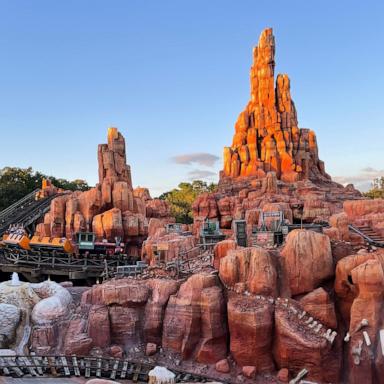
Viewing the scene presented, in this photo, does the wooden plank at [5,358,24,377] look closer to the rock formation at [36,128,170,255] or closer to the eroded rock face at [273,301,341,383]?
the eroded rock face at [273,301,341,383]

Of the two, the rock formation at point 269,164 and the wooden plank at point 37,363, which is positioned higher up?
the rock formation at point 269,164

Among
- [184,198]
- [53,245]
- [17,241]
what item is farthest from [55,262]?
[184,198]

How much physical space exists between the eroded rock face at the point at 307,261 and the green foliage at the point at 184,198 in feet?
151

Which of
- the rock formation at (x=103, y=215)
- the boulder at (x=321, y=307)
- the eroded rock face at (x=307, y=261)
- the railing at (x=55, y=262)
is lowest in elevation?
the boulder at (x=321, y=307)

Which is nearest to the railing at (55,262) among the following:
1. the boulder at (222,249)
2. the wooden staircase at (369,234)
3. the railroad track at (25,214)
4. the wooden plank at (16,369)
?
the railroad track at (25,214)

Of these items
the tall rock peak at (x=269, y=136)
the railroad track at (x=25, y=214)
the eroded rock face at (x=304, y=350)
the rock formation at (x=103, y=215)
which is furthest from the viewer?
the tall rock peak at (x=269, y=136)

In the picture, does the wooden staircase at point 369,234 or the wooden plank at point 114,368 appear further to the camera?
the wooden staircase at point 369,234

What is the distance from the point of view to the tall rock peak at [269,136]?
53062 mm

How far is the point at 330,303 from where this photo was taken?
1471 centimetres

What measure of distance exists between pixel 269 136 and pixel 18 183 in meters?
38.3

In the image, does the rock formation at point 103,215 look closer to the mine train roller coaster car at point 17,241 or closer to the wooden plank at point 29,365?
the mine train roller coaster car at point 17,241

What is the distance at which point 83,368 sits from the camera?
44.3 feet

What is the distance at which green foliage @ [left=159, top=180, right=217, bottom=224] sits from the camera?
212 ft

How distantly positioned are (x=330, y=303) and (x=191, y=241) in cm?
1054
